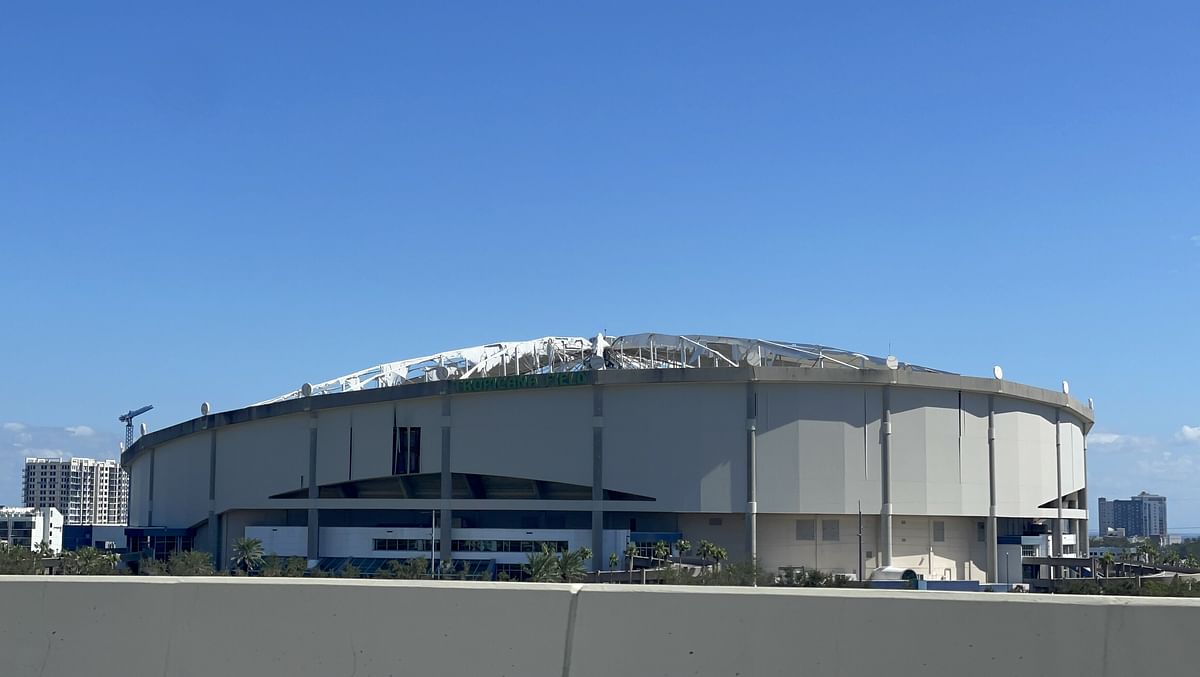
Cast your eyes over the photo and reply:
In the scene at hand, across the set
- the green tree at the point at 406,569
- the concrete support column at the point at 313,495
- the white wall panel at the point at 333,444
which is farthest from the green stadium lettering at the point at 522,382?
the concrete support column at the point at 313,495

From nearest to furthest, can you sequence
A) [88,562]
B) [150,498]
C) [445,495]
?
[88,562] < [445,495] < [150,498]

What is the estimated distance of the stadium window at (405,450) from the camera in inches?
3679

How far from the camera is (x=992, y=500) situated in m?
92.4

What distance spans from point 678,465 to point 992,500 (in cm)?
2434

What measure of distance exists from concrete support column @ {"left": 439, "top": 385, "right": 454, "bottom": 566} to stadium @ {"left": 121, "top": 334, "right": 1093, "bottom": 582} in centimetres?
16

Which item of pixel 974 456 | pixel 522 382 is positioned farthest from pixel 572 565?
pixel 974 456

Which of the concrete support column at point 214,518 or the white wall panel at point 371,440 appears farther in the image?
the concrete support column at point 214,518

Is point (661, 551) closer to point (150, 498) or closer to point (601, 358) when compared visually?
point (601, 358)

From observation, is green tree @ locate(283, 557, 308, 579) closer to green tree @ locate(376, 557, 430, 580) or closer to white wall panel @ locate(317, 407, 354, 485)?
green tree @ locate(376, 557, 430, 580)

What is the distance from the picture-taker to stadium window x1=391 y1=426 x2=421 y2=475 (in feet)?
307

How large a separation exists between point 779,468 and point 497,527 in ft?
74.5

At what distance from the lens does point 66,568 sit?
8919 cm

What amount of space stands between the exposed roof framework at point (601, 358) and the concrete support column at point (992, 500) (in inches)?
228

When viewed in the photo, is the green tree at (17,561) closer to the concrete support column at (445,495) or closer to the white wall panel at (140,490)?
the concrete support column at (445,495)
